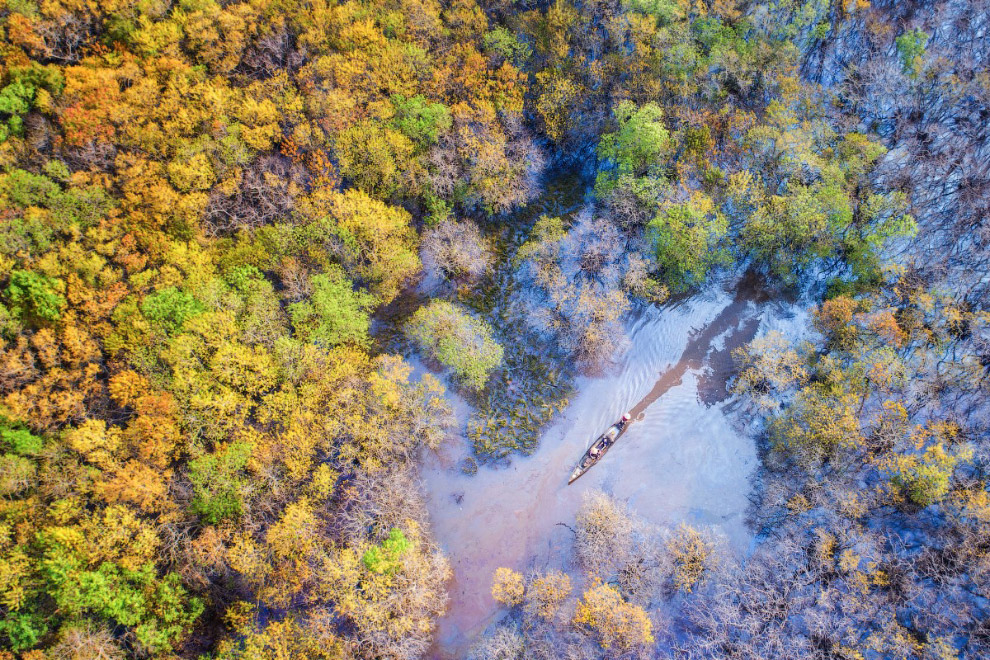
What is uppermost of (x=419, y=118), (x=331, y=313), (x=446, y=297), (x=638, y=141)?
(x=638, y=141)

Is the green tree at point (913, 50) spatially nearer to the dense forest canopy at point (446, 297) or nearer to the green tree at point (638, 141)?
the dense forest canopy at point (446, 297)

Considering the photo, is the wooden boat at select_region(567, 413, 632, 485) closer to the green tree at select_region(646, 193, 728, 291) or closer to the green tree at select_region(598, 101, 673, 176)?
the green tree at select_region(646, 193, 728, 291)

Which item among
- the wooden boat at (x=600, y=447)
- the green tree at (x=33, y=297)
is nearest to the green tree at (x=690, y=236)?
Result: the wooden boat at (x=600, y=447)

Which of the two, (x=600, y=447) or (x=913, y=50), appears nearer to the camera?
(x=600, y=447)

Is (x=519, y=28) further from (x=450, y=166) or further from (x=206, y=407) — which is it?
(x=206, y=407)

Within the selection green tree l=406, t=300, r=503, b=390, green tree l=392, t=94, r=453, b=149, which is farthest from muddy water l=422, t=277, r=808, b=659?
green tree l=392, t=94, r=453, b=149

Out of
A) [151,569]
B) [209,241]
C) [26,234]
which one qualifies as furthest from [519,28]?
[151,569]

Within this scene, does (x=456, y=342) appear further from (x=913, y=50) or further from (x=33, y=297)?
(x=913, y=50)

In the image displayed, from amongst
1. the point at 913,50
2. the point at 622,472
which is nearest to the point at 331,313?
the point at 622,472
